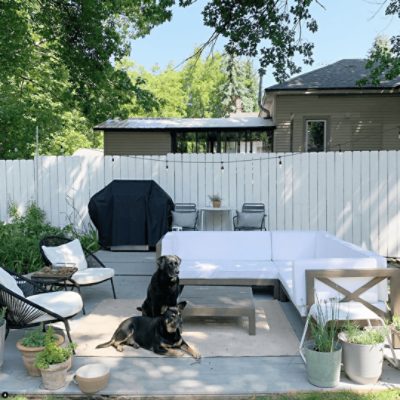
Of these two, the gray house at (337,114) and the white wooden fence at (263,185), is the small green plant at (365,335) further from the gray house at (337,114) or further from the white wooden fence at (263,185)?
the gray house at (337,114)

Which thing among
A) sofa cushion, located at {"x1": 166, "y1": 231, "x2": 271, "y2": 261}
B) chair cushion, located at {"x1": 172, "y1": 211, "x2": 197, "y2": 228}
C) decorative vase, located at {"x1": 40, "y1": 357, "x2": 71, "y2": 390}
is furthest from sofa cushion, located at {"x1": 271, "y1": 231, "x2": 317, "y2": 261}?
decorative vase, located at {"x1": 40, "y1": 357, "x2": 71, "y2": 390}

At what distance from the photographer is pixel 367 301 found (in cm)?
437

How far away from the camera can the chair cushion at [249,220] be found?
945 cm

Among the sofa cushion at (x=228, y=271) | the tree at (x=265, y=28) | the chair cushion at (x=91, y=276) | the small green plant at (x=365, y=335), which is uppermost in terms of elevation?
the tree at (x=265, y=28)

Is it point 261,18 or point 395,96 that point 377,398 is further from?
point 395,96

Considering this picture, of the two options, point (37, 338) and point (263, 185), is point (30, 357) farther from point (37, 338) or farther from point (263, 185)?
point (263, 185)

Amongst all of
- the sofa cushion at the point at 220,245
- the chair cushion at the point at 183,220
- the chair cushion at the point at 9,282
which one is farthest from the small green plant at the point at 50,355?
the chair cushion at the point at 183,220

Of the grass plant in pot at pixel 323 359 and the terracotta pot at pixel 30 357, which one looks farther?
the terracotta pot at pixel 30 357

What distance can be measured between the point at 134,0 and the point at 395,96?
9.44m

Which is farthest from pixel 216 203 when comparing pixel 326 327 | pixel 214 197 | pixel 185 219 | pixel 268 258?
pixel 326 327

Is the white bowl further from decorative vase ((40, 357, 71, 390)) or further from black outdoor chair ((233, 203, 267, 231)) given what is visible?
black outdoor chair ((233, 203, 267, 231))

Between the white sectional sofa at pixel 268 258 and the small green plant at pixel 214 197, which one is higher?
the small green plant at pixel 214 197

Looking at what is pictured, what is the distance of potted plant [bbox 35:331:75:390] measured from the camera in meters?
3.36

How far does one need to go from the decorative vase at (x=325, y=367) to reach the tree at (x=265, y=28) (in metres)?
7.03
